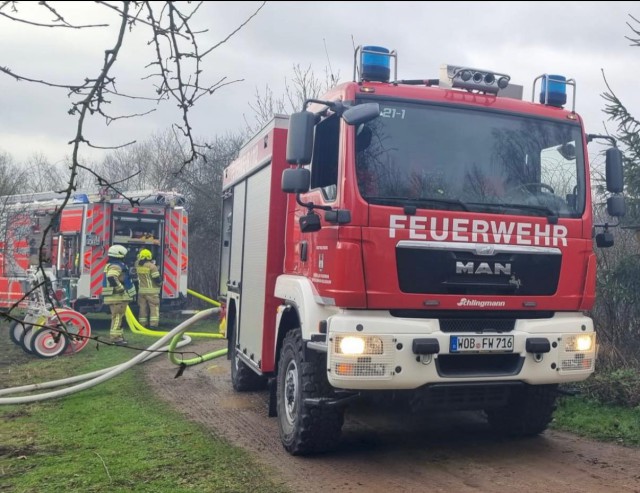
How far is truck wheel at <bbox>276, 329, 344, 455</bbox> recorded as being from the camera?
5.02 m

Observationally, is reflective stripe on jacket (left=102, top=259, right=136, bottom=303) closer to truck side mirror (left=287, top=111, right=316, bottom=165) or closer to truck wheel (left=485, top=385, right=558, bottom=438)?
truck side mirror (left=287, top=111, right=316, bottom=165)

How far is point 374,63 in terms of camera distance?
5086 mm

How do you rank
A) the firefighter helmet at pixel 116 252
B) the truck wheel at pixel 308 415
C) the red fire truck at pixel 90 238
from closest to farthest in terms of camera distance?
the truck wheel at pixel 308 415 → the firefighter helmet at pixel 116 252 → the red fire truck at pixel 90 238

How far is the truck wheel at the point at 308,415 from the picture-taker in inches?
198

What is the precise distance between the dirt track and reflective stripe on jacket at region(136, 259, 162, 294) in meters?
6.23

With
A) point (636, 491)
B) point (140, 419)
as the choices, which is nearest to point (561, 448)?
point (636, 491)

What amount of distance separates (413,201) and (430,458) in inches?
80.2

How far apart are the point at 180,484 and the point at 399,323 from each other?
1.87 metres

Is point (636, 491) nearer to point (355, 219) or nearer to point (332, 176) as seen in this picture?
point (355, 219)

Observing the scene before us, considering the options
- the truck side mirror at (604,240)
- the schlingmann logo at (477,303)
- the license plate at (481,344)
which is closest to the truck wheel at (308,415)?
the license plate at (481,344)

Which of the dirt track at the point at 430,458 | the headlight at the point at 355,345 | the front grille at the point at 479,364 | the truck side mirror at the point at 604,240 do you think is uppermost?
the truck side mirror at the point at 604,240

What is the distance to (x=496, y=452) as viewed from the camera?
537 centimetres

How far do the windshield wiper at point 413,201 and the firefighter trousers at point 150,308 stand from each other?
30.2 ft

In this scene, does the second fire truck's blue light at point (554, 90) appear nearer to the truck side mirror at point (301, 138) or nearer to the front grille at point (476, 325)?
the front grille at point (476, 325)
